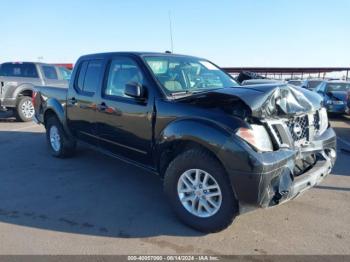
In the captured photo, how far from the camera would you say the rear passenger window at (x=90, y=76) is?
5.22 meters

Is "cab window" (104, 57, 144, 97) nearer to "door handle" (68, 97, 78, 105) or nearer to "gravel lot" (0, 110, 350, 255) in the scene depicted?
"door handle" (68, 97, 78, 105)

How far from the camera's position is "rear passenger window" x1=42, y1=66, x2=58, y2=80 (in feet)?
40.5

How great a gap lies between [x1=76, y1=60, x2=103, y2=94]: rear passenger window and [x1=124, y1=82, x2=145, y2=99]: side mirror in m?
1.14

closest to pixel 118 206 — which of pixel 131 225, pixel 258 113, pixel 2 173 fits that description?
pixel 131 225

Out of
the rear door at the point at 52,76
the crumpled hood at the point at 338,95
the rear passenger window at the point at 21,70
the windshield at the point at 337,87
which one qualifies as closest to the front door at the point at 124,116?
the rear door at the point at 52,76

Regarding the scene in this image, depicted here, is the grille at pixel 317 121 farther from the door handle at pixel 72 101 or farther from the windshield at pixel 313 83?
the windshield at pixel 313 83

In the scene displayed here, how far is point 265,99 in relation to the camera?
11.5ft

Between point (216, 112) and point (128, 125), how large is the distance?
143 cm

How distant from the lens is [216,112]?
352 centimetres

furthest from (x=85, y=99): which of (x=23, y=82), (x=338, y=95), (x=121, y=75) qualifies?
(x=338, y=95)

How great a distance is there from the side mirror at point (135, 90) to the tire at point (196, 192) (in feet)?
3.03

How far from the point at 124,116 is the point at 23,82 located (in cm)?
837

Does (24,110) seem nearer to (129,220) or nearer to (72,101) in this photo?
(72,101)

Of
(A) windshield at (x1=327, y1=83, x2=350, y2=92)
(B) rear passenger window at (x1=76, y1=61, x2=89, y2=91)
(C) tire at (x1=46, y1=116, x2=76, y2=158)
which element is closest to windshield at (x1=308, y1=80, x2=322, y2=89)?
(A) windshield at (x1=327, y1=83, x2=350, y2=92)
